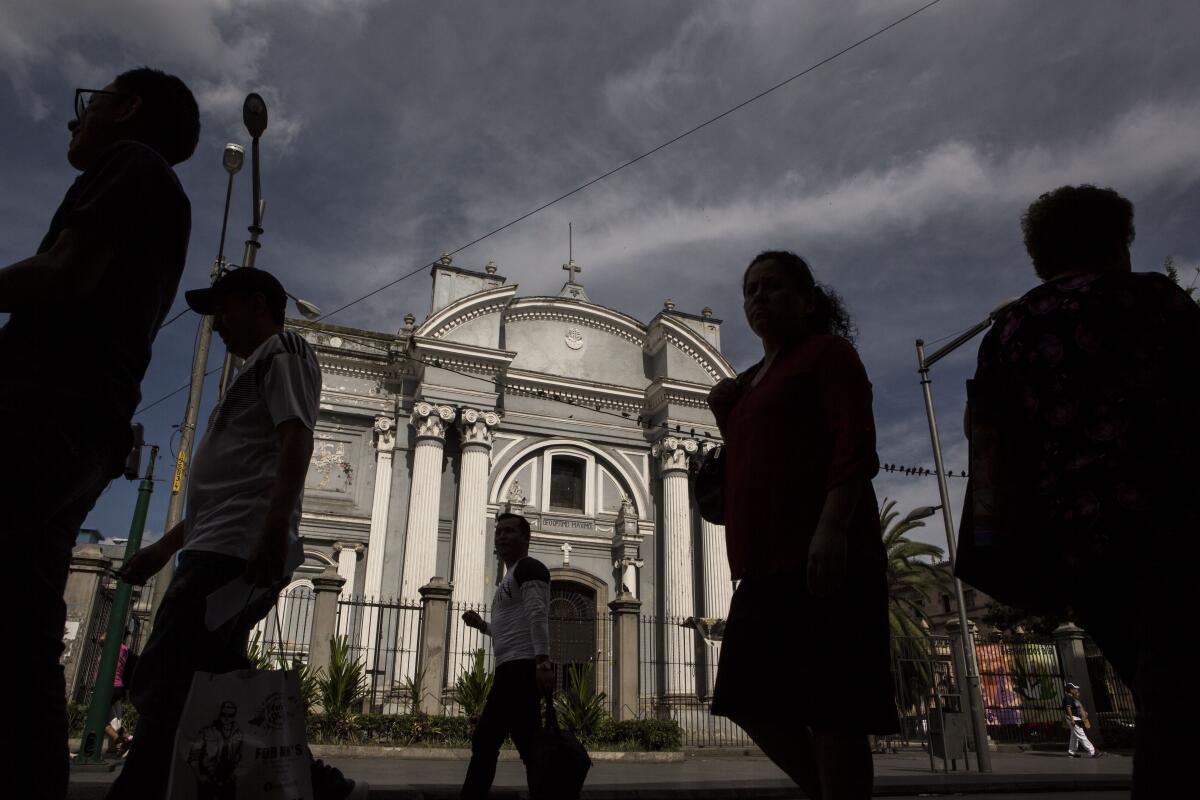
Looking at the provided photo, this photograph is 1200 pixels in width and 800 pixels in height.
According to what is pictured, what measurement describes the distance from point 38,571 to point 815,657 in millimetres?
1989

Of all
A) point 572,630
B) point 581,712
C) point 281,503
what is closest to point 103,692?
point 281,503

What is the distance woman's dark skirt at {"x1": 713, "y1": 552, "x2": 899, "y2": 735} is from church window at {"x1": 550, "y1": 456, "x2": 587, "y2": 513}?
16793 millimetres

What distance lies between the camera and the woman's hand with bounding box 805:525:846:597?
222 centimetres

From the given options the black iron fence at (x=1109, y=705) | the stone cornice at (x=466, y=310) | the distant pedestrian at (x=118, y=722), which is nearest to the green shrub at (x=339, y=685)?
the distant pedestrian at (x=118, y=722)

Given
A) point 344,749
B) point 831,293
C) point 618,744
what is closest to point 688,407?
point 618,744

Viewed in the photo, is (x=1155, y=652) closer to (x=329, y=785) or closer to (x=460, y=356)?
(x=329, y=785)

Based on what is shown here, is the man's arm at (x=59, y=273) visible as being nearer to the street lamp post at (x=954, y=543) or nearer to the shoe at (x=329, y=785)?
the shoe at (x=329, y=785)

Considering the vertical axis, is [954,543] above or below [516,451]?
below

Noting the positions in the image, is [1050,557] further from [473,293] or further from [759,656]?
[473,293]

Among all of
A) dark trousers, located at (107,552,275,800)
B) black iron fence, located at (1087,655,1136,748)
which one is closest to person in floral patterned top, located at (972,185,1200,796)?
dark trousers, located at (107,552,275,800)

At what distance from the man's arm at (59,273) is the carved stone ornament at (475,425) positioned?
51.8 ft

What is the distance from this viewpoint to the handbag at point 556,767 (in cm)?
398

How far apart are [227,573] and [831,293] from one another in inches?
92.6

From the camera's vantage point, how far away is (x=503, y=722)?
454 cm
